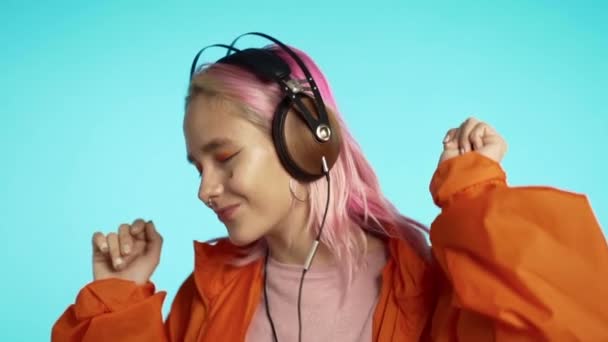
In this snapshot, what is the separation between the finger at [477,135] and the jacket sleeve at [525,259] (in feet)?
0.11

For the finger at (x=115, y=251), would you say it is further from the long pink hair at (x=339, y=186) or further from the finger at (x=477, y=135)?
the finger at (x=477, y=135)

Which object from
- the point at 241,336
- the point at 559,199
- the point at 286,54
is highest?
the point at 286,54

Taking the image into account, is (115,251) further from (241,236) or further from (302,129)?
(302,129)

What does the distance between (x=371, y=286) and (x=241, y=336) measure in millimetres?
246

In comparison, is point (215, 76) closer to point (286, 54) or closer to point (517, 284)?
point (286, 54)

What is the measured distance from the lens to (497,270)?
2.75ft

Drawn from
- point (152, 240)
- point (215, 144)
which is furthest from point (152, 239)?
point (215, 144)

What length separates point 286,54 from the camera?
115 cm

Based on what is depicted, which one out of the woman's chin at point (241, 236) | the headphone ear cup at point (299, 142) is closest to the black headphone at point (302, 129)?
the headphone ear cup at point (299, 142)

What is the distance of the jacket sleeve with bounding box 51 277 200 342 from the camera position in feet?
3.76

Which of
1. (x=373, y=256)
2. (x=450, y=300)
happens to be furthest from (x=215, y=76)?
(x=450, y=300)

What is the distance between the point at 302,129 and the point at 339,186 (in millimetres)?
167

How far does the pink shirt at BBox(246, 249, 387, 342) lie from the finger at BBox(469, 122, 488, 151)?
1.05ft

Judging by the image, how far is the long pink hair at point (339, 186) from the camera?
1.07 metres
